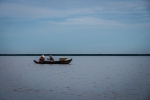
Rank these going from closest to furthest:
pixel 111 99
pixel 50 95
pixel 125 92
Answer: pixel 111 99 < pixel 50 95 < pixel 125 92

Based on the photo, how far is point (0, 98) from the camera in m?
15.1

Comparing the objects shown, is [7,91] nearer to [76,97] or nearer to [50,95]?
[50,95]

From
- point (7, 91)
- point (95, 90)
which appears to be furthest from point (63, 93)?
point (7, 91)

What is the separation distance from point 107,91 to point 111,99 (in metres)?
2.43

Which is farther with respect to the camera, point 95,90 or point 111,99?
point 95,90

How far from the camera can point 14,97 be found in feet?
50.2

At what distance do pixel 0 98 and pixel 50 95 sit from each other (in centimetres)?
300

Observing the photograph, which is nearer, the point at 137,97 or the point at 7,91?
the point at 137,97

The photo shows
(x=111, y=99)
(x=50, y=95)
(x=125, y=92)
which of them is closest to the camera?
(x=111, y=99)

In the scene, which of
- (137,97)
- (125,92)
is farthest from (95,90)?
(137,97)

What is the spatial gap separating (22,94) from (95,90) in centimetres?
496

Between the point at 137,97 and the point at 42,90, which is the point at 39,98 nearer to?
the point at 42,90

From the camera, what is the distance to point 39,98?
15.1 metres

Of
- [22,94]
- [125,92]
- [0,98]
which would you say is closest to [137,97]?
[125,92]
